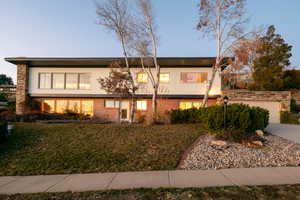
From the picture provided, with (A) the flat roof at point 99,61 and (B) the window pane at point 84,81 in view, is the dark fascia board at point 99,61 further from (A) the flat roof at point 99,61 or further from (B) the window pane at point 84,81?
(B) the window pane at point 84,81

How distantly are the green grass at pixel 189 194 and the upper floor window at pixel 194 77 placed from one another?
1291 cm

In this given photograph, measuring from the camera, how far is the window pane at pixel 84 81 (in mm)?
16688

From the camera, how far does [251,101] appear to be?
578 inches

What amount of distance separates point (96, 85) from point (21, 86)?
7544mm

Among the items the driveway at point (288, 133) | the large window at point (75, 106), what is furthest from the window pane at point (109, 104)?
the driveway at point (288, 133)

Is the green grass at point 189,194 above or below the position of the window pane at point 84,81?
below

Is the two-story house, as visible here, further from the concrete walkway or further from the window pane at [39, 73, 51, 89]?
the concrete walkway

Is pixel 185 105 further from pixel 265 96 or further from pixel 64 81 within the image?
pixel 64 81

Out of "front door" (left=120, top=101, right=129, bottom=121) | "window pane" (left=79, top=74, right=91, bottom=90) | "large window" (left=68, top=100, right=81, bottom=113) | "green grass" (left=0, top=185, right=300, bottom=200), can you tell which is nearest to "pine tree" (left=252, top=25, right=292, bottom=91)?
"front door" (left=120, top=101, right=129, bottom=121)

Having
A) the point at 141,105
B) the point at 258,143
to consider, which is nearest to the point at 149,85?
the point at 141,105

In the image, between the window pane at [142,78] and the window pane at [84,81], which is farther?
the window pane at [84,81]

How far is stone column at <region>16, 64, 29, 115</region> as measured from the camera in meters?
15.6

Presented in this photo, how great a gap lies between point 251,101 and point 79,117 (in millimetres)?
16784

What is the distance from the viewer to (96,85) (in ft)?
54.0
